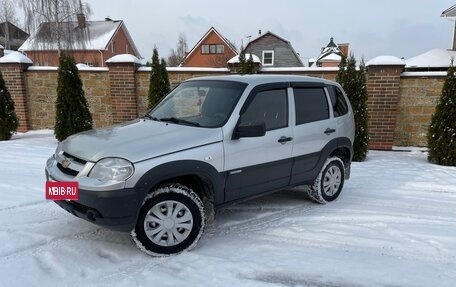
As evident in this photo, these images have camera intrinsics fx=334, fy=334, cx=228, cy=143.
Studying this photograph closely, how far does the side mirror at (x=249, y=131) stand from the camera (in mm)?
3355

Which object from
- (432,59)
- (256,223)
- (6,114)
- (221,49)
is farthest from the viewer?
A: (221,49)

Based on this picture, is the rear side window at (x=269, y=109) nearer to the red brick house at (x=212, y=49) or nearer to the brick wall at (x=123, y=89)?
the brick wall at (x=123, y=89)

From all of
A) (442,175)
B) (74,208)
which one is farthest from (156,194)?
(442,175)

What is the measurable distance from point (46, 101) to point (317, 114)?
8.22 m

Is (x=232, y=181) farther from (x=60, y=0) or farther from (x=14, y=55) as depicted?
(x=60, y=0)

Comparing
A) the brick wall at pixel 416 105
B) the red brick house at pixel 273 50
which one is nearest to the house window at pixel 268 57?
the red brick house at pixel 273 50

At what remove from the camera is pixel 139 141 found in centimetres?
312

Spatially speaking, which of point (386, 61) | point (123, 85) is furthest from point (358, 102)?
point (123, 85)

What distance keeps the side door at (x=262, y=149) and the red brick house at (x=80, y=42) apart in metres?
23.8

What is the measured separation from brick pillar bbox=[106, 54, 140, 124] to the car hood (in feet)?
17.6

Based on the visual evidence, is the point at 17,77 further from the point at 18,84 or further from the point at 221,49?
the point at 221,49

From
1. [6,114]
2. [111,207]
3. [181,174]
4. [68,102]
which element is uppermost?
[68,102]

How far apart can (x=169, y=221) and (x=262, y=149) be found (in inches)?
49.5

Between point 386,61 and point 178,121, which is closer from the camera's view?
point 178,121
